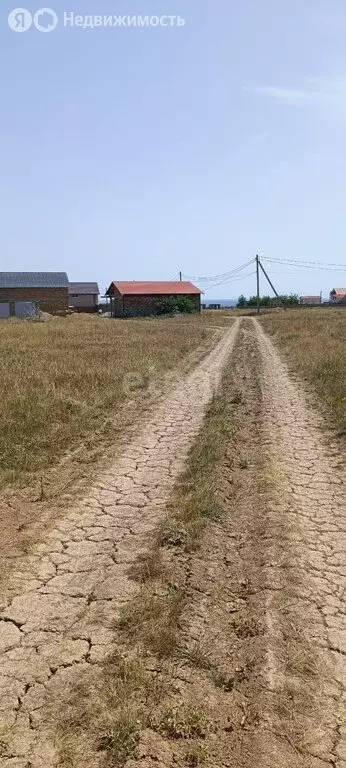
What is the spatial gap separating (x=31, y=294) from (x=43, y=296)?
1.22 meters

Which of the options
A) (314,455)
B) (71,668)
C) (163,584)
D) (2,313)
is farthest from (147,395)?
(2,313)

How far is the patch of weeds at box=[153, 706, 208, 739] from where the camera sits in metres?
2.67

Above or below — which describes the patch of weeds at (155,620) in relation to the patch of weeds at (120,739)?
above

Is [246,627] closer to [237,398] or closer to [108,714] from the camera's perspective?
[108,714]

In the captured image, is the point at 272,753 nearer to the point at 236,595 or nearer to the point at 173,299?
the point at 236,595

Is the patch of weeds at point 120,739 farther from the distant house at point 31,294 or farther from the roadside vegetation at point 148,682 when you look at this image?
the distant house at point 31,294

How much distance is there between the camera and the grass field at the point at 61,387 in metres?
7.29

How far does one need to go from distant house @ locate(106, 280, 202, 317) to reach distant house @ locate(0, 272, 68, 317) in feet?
22.3

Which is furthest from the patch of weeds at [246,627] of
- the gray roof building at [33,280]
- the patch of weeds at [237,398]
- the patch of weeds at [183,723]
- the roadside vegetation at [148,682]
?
the gray roof building at [33,280]

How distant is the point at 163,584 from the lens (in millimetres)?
4004

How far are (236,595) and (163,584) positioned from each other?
0.57 metres

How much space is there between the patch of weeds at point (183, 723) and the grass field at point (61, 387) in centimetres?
383

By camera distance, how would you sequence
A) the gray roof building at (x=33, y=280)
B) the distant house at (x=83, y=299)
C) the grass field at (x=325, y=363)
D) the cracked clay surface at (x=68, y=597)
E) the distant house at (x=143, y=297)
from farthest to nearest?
the distant house at (x=83, y=299)
the distant house at (x=143, y=297)
the gray roof building at (x=33, y=280)
the grass field at (x=325, y=363)
the cracked clay surface at (x=68, y=597)

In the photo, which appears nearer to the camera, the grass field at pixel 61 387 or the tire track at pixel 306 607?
the tire track at pixel 306 607
